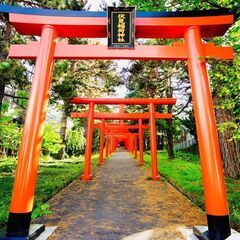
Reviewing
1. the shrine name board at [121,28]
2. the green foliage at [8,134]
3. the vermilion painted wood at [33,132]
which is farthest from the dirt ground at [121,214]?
the green foliage at [8,134]

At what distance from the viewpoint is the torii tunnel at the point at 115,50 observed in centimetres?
465

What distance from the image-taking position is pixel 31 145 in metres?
4.59

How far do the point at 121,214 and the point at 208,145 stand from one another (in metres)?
2.60

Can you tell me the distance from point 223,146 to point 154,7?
5.63 meters

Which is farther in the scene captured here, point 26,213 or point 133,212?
point 133,212

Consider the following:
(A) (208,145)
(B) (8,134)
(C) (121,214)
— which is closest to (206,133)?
(A) (208,145)

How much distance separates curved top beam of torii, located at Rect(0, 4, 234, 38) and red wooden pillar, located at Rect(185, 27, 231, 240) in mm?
242

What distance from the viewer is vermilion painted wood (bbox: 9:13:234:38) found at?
5.25 m

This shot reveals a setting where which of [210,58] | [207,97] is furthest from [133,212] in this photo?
[210,58]

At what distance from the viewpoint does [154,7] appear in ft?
26.5

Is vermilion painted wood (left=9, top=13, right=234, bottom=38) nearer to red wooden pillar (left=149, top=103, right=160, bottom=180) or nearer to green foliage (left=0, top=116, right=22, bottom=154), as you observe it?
green foliage (left=0, top=116, right=22, bottom=154)

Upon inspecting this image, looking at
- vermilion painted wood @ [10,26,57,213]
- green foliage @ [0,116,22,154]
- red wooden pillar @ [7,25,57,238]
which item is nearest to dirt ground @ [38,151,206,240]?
red wooden pillar @ [7,25,57,238]

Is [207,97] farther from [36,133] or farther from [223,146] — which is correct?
[223,146]

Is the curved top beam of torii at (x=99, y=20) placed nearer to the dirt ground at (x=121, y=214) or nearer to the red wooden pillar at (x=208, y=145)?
the red wooden pillar at (x=208, y=145)
